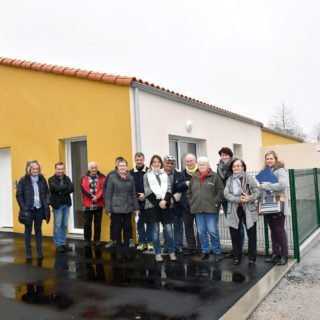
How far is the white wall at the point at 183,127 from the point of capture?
802 cm

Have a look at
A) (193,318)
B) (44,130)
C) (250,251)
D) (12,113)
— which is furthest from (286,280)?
(12,113)

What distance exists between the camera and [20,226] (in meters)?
9.52

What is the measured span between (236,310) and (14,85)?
26.5 feet

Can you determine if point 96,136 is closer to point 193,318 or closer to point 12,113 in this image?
point 12,113

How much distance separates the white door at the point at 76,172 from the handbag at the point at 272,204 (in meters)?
4.53

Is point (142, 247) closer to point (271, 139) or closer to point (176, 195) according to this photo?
point (176, 195)

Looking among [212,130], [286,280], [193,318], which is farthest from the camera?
[212,130]

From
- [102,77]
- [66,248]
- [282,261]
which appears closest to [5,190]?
[66,248]

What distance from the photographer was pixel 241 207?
19.2 ft

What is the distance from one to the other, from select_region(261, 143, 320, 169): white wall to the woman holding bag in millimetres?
10134

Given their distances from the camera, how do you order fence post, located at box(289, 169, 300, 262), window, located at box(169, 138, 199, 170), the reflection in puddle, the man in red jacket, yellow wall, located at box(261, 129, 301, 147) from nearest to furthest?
the reflection in puddle < fence post, located at box(289, 169, 300, 262) < the man in red jacket < window, located at box(169, 138, 199, 170) < yellow wall, located at box(261, 129, 301, 147)

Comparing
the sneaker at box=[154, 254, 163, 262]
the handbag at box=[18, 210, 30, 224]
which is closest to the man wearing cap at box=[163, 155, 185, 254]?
the sneaker at box=[154, 254, 163, 262]

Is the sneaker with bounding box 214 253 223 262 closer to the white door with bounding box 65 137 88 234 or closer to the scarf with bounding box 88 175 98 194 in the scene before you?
the scarf with bounding box 88 175 98 194

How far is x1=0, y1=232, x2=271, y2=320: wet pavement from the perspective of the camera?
164 inches
